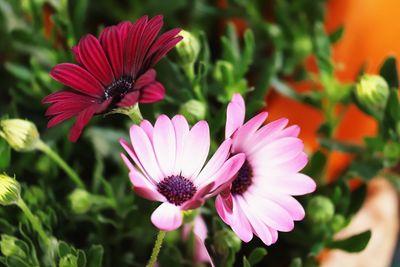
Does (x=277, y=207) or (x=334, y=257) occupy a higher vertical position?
(x=277, y=207)

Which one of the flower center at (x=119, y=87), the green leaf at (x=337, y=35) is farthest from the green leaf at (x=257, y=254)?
the green leaf at (x=337, y=35)

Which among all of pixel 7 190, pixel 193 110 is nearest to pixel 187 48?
pixel 193 110

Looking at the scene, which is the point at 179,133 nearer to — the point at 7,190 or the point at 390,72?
the point at 7,190

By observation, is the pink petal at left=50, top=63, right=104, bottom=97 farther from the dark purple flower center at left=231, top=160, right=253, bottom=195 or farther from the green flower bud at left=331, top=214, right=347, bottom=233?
the green flower bud at left=331, top=214, right=347, bottom=233

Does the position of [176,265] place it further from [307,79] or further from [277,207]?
[307,79]

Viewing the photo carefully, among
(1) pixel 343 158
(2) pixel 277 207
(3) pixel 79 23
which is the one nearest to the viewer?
(2) pixel 277 207

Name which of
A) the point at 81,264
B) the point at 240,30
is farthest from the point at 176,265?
the point at 240,30

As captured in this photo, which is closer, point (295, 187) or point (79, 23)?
point (295, 187)
